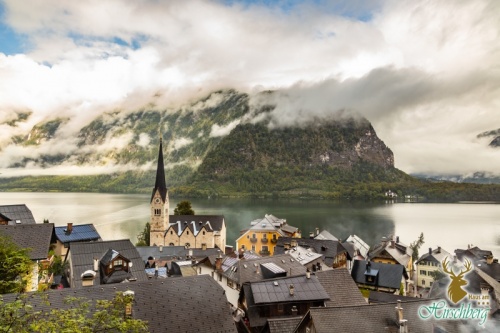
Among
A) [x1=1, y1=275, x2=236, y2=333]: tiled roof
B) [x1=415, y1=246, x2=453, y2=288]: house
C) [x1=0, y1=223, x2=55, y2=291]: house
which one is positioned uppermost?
[x1=0, y1=223, x2=55, y2=291]: house

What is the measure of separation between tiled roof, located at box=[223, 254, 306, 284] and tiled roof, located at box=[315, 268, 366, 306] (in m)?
6.64

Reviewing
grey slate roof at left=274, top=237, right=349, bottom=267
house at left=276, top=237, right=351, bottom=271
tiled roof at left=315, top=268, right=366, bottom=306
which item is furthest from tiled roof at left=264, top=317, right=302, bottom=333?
grey slate roof at left=274, top=237, right=349, bottom=267

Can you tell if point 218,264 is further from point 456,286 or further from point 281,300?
point 456,286

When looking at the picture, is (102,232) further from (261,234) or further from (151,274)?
(151,274)

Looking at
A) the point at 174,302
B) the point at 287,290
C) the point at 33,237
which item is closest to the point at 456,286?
the point at 174,302

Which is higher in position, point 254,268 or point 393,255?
point 254,268

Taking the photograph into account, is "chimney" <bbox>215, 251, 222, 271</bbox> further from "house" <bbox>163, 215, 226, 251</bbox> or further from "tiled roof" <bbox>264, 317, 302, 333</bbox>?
"house" <bbox>163, 215, 226, 251</bbox>

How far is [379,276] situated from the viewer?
47.1m

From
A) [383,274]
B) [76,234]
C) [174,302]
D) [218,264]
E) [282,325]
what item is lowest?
[383,274]

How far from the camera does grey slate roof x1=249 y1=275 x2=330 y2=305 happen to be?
2677 centimetres

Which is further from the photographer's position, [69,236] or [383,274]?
[69,236]

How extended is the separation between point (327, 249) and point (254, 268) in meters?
20.4

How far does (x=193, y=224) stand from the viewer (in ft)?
238

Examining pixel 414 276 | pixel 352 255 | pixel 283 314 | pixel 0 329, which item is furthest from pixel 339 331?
pixel 414 276
